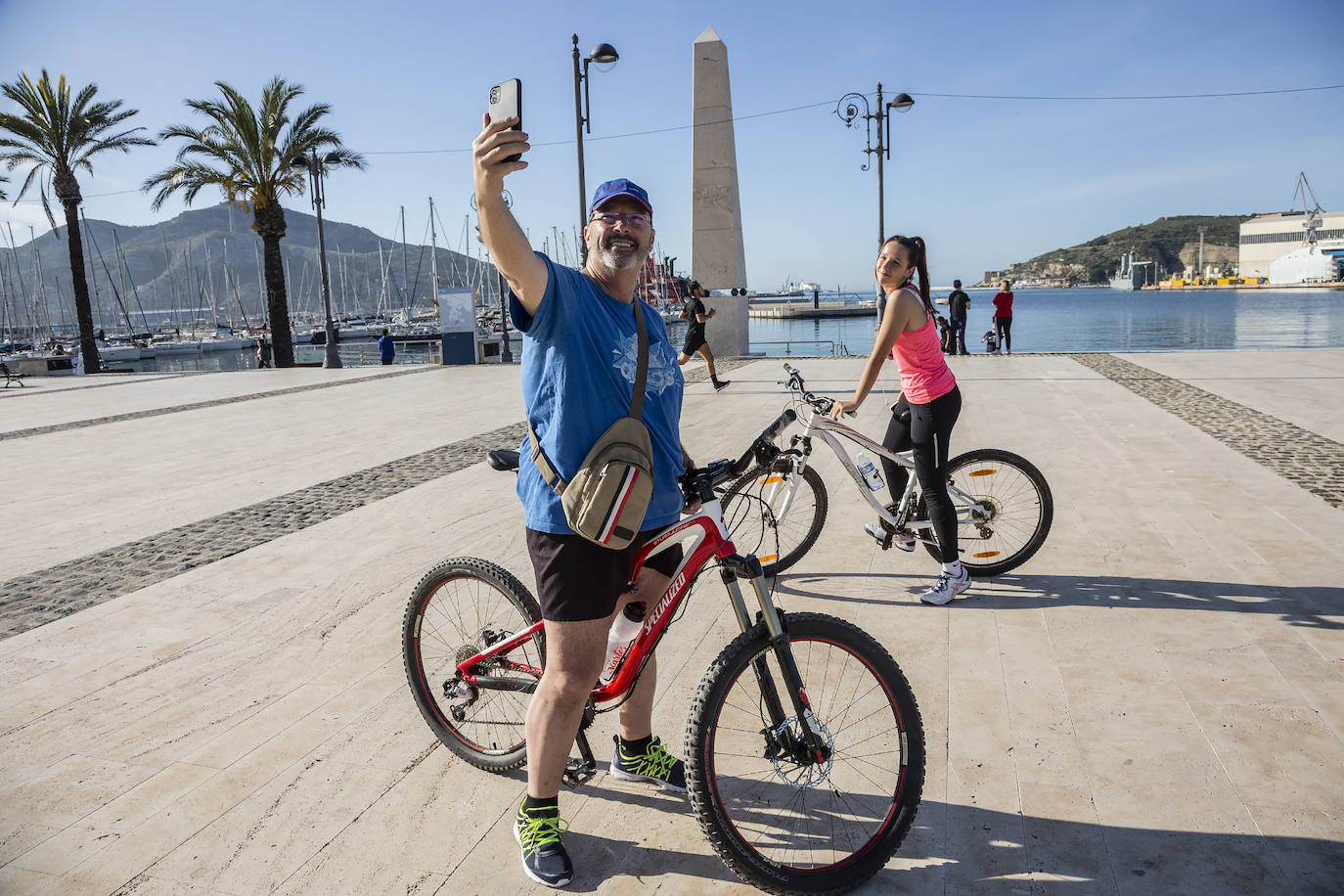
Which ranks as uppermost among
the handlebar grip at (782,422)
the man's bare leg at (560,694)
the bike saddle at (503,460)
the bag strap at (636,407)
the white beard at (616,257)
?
the white beard at (616,257)

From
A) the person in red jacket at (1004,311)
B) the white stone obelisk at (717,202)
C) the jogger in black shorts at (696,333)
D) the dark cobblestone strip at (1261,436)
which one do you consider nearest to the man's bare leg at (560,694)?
the dark cobblestone strip at (1261,436)

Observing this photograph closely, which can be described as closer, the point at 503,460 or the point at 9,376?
the point at 503,460

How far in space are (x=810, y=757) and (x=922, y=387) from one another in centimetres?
261

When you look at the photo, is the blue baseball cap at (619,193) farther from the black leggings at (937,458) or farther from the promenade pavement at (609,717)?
the black leggings at (937,458)

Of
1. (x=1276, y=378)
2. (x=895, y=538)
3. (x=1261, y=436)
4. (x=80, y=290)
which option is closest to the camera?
(x=895, y=538)

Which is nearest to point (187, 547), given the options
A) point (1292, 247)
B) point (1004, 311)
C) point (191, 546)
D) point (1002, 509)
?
point (191, 546)

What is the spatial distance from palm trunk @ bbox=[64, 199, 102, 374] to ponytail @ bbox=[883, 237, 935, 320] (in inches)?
1127

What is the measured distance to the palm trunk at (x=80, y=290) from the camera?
85.0 ft

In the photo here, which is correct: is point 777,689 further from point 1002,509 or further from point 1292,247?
point 1292,247

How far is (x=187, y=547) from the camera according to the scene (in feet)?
19.5

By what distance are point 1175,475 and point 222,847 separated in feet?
23.9

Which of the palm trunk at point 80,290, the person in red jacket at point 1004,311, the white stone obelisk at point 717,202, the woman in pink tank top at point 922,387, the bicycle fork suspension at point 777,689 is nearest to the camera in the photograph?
the bicycle fork suspension at point 777,689

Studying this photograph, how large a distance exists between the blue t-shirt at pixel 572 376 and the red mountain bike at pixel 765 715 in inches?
14.1

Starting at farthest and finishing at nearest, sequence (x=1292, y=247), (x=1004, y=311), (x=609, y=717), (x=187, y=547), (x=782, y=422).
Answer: (x=1292, y=247) < (x=1004, y=311) < (x=187, y=547) < (x=782, y=422) < (x=609, y=717)
